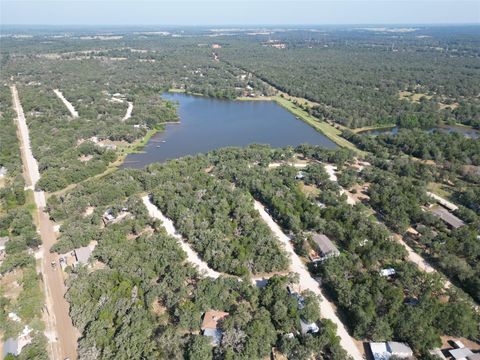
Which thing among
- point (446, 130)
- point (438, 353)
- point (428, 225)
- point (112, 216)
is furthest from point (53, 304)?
point (446, 130)

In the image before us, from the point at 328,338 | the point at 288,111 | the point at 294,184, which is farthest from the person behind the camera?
the point at 288,111

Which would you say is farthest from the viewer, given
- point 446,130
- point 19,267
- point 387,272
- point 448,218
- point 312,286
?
point 446,130

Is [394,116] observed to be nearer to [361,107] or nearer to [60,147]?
[361,107]

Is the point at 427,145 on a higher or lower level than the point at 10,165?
lower

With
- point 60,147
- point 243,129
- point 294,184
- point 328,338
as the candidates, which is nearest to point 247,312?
point 328,338

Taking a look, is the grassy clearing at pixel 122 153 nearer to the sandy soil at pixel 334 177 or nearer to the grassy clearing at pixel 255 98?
the sandy soil at pixel 334 177

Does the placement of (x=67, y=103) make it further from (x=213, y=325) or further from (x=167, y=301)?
(x=213, y=325)

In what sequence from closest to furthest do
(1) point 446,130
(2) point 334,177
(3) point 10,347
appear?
(3) point 10,347, (2) point 334,177, (1) point 446,130
